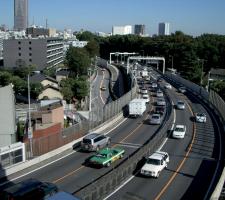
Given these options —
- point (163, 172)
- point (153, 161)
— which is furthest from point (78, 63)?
point (153, 161)

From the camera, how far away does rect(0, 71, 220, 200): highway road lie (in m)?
23.7

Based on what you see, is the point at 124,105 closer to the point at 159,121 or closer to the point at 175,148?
the point at 159,121

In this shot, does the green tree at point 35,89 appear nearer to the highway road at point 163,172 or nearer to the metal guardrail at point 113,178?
the highway road at point 163,172

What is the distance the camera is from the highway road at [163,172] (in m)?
23.7

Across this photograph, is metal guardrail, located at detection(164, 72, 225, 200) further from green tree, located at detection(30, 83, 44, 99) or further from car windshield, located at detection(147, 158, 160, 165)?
green tree, located at detection(30, 83, 44, 99)

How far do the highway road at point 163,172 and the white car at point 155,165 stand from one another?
1.34ft

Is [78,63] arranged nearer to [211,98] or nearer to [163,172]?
[211,98]

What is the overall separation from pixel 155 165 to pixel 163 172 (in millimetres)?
1410

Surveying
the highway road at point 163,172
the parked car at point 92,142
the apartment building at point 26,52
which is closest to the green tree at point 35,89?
the highway road at point 163,172

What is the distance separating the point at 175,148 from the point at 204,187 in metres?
10.2

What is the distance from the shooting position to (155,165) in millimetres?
26438

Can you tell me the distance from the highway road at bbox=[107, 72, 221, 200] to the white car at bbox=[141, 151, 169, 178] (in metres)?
0.40

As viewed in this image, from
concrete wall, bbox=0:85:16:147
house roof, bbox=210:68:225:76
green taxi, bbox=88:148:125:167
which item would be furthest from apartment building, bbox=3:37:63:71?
green taxi, bbox=88:148:125:167

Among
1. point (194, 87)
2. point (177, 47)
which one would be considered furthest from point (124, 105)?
point (177, 47)
